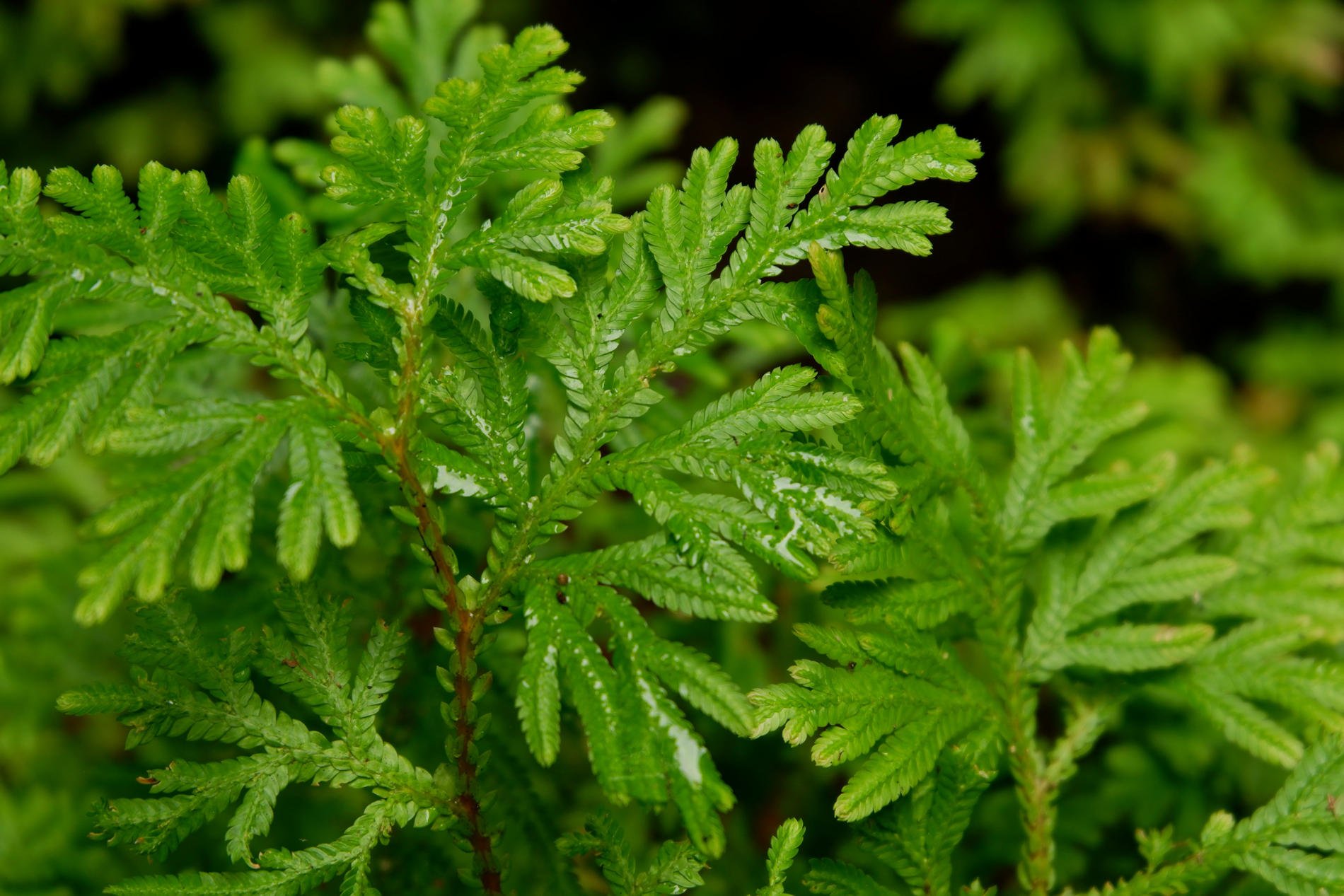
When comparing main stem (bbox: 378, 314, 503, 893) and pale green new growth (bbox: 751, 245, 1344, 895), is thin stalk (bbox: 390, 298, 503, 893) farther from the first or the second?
pale green new growth (bbox: 751, 245, 1344, 895)

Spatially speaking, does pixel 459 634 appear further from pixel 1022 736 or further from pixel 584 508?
pixel 1022 736

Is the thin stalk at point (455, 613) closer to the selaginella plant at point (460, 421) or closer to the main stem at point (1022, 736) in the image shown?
the selaginella plant at point (460, 421)

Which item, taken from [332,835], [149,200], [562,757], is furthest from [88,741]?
[149,200]

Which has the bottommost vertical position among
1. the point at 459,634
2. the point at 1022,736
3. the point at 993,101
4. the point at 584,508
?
the point at 1022,736

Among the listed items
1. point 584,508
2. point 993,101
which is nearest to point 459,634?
point 584,508

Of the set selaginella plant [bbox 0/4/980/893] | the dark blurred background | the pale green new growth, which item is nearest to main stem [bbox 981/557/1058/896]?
the pale green new growth

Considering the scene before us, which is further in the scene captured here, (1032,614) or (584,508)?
(1032,614)

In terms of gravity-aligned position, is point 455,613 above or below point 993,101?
below
